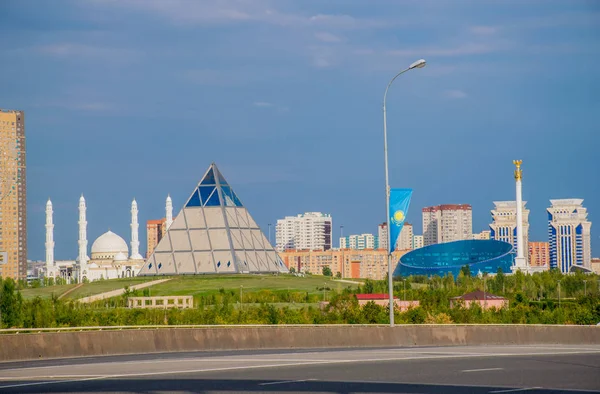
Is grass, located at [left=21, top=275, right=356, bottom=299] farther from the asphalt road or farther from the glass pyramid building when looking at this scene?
the asphalt road

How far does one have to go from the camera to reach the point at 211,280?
319ft

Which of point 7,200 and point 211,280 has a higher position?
point 7,200

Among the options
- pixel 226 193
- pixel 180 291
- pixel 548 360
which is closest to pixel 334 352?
pixel 548 360

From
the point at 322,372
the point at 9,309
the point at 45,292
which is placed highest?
the point at 322,372

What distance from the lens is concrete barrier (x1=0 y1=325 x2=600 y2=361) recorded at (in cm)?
2698

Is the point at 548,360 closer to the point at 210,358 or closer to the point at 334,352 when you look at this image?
the point at 334,352

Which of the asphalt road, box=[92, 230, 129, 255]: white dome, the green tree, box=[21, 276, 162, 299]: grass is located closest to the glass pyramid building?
box=[21, 276, 162, 299]: grass

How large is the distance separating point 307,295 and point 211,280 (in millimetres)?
15864

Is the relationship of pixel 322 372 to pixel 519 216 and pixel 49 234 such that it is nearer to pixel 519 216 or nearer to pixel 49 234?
pixel 519 216

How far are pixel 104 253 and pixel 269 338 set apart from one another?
452 ft

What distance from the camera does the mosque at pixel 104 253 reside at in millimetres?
151125

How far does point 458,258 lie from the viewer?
162 m

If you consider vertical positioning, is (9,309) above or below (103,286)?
above

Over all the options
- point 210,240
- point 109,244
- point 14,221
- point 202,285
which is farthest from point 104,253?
point 202,285
